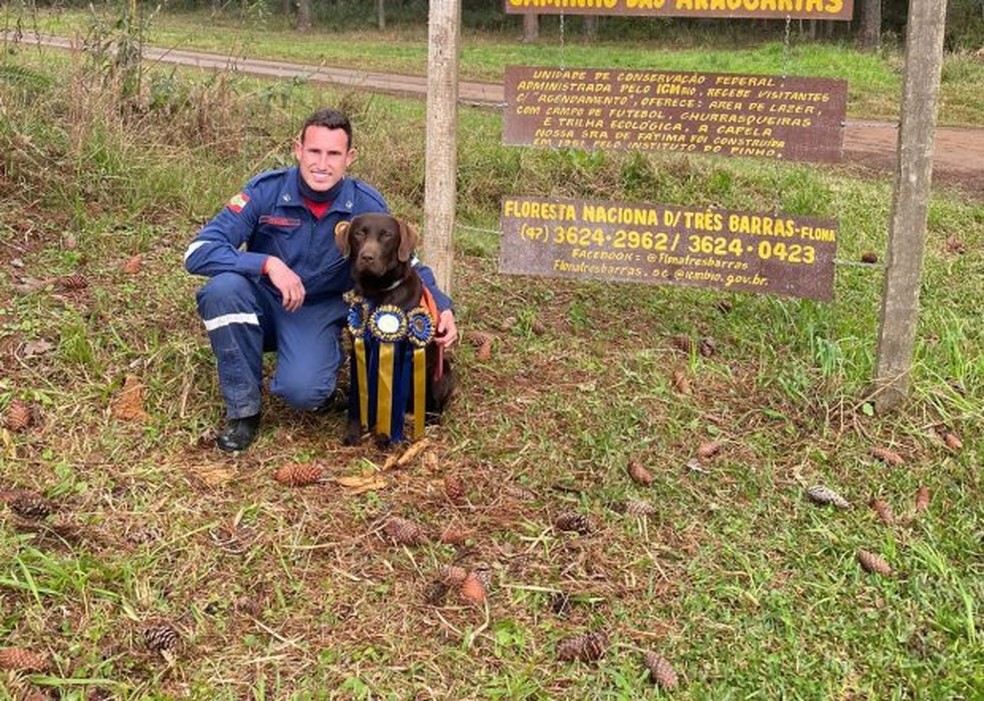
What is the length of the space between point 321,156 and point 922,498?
8.65 feet

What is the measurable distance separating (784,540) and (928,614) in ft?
1.71

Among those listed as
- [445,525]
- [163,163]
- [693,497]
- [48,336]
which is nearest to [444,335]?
[445,525]

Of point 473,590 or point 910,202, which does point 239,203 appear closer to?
point 473,590

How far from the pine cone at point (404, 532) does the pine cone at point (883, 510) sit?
5.43 ft

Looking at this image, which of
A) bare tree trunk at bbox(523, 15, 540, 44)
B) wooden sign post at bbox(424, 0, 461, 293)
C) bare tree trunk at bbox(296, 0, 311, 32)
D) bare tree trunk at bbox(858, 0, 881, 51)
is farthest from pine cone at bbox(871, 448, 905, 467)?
bare tree trunk at bbox(296, 0, 311, 32)

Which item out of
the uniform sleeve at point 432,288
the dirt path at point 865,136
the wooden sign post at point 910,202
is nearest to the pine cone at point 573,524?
the uniform sleeve at point 432,288

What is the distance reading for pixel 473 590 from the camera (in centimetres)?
295

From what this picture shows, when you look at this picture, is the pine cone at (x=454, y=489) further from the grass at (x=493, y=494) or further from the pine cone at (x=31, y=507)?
the pine cone at (x=31, y=507)

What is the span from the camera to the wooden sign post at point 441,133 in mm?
4320

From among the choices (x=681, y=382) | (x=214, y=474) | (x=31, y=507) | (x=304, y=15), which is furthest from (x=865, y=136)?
(x=304, y=15)

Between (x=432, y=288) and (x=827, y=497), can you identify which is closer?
(x=827, y=497)

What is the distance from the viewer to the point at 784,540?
332 cm

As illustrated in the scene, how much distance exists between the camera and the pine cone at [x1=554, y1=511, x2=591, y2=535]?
10.8ft

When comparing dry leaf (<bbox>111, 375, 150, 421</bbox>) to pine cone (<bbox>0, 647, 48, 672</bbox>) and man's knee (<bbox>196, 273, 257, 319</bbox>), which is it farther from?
pine cone (<bbox>0, 647, 48, 672</bbox>)
